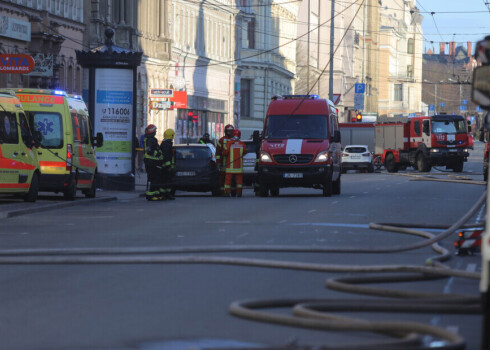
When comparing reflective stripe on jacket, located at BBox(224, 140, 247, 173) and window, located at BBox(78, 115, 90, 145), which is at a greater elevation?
window, located at BBox(78, 115, 90, 145)

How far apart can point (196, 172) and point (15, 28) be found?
1223 cm

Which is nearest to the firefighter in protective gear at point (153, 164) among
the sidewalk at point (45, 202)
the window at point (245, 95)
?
the sidewalk at point (45, 202)

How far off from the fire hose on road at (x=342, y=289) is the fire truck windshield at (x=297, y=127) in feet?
48.0

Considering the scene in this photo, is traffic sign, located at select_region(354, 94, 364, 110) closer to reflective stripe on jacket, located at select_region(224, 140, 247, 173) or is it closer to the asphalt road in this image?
reflective stripe on jacket, located at select_region(224, 140, 247, 173)

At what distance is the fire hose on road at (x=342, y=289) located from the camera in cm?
829

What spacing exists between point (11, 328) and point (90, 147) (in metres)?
22.1

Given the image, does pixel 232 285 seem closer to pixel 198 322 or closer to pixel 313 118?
pixel 198 322

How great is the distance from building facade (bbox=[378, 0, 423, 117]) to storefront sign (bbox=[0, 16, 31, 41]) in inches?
4861

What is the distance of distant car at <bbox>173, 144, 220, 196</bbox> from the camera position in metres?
33.3

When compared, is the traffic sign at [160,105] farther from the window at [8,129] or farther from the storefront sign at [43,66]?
the window at [8,129]

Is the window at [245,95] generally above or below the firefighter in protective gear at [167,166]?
above

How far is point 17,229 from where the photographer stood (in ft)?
65.3

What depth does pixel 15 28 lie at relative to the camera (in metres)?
42.8

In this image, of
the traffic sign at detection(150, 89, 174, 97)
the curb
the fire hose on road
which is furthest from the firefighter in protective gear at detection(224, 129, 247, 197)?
the traffic sign at detection(150, 89, 174, 97)
